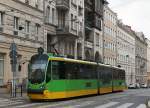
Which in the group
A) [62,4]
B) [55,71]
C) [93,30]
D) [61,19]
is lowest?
[55,71]

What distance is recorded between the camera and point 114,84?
46906 mm

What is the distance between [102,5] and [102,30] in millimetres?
4433

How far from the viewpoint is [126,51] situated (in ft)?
350

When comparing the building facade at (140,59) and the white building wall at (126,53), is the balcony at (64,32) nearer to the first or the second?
the white building wall at (126,53)

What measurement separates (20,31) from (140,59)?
9286 centimetres

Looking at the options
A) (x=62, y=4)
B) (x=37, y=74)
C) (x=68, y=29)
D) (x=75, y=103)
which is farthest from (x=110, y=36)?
(x=75, y=103)

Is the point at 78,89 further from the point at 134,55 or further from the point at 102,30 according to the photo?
the point at 134,55

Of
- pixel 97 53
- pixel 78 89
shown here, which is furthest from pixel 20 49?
pixel 97 53

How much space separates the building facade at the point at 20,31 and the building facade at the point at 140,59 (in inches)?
3045

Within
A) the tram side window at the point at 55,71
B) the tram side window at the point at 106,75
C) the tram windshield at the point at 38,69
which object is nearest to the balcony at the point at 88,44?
the tram side window at the point at 106,75

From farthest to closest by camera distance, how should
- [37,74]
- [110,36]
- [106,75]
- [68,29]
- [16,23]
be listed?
[110,36] → [68,29] → [106,75] → [16,23] → [37,74]

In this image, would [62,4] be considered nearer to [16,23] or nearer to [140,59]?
[16,23]

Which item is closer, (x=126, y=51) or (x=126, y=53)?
(x=126, y=53)

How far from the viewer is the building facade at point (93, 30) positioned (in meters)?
67.3
